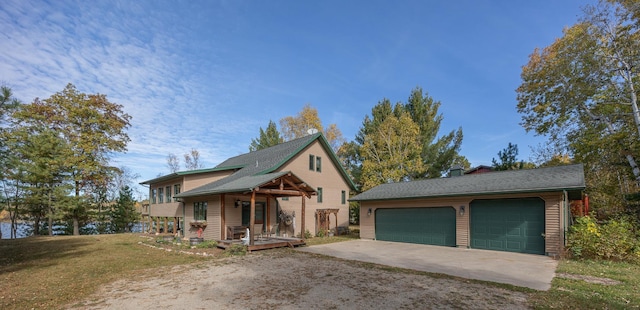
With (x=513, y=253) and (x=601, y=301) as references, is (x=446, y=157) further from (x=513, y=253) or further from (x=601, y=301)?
(x=601, y=301)

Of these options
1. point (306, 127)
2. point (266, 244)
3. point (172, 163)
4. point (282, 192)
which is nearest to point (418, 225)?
point (282, 192)

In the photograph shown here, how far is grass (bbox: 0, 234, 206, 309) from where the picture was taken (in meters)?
5.91

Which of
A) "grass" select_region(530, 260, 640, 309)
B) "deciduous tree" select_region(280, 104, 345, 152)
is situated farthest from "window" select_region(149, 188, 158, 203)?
"grass" select_region(530, 260, 640, 309)

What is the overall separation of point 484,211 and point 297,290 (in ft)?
32.7

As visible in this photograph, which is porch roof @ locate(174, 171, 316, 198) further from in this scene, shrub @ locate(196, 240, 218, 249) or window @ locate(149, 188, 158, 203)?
window @ locate(149, 188, 158, 203)

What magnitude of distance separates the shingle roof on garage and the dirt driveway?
642cm

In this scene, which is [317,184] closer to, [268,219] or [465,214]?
[268,219]

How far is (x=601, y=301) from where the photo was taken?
5387 millimetres

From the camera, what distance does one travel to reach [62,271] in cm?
849

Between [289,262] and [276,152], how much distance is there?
10323mm

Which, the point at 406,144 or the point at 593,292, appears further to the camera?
the point at 406,144

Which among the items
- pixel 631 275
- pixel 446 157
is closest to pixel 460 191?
pixel 631 275

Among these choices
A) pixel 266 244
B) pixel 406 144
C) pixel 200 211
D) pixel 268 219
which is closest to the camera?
pixel 266 244

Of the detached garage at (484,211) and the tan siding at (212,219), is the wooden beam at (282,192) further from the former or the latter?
the detached garage at (484,211)
